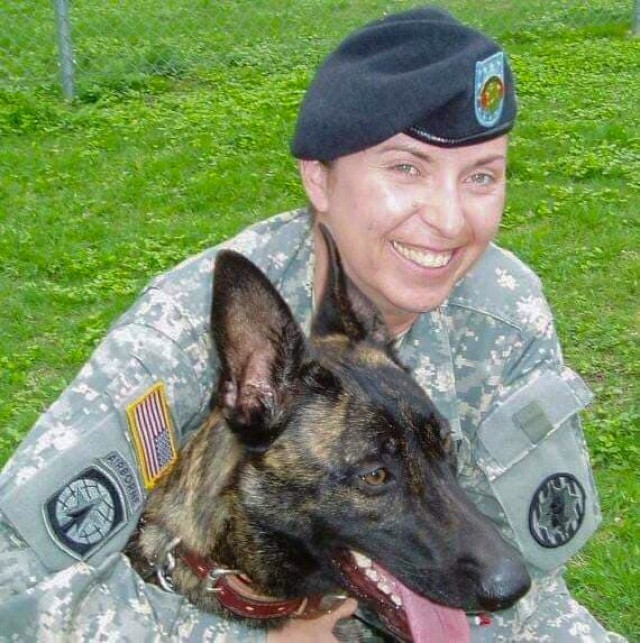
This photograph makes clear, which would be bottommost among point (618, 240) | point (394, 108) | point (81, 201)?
point (618, 240)

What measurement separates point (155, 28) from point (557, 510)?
7499mm

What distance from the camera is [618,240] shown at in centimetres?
629

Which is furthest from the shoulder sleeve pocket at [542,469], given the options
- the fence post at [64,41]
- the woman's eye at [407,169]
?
the fence post at [64,41]

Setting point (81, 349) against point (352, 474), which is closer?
point (352, 474)

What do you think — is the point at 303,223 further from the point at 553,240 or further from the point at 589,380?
the point at 553,240

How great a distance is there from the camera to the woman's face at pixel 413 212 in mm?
2697

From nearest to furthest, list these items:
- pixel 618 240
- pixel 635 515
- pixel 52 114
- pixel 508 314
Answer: pixel 508 314 < pixel 635 515 < pixel 618 240 < pixel 52 114

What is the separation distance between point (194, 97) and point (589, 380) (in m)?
4.63

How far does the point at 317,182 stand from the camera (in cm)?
292

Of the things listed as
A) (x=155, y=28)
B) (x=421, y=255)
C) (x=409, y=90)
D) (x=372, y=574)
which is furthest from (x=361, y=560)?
(x=155, y=28)

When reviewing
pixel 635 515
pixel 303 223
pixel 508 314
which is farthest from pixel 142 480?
pixel 635 515

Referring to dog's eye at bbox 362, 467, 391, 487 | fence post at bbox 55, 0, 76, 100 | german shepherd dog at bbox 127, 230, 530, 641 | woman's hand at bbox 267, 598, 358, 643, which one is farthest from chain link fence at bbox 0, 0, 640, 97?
dog's eye at bbox 362, 467, 391, 487

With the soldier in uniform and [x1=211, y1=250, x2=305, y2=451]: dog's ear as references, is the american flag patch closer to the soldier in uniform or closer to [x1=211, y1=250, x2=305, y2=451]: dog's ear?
the soldier in uniform

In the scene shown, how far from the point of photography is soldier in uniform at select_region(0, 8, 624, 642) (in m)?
2.46
